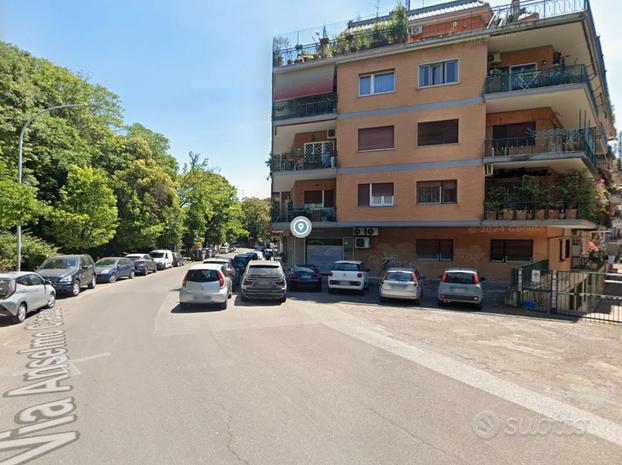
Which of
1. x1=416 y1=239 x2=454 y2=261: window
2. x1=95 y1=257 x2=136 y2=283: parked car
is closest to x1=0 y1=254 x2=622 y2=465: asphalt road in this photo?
x1=416 y1=239 x2=454 y2=261: window

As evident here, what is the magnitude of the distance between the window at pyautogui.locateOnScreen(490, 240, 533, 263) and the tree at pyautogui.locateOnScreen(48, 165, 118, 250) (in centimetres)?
2284

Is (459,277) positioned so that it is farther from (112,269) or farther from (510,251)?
(112,269)

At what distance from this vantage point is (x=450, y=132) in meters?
19.3

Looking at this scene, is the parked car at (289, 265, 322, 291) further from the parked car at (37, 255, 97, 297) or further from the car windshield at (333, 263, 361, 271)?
the parked car at (37, 255, 97, 297)

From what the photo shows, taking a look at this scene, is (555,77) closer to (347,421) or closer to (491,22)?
(491,22)

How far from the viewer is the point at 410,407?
201 inches

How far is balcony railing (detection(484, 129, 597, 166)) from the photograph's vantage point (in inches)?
674

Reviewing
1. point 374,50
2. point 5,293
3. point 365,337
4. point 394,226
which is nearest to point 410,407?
point 365,337

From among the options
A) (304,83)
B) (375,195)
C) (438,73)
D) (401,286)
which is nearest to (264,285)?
(401,286)

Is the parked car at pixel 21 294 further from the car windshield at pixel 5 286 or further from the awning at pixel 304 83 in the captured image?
the awning at pixel 304 83

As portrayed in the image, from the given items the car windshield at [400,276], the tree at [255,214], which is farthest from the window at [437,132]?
the tree at [255,214]

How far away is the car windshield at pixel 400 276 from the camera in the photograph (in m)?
14.5

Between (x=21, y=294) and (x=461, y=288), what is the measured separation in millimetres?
14213

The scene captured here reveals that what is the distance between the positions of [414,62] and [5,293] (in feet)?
64.6
